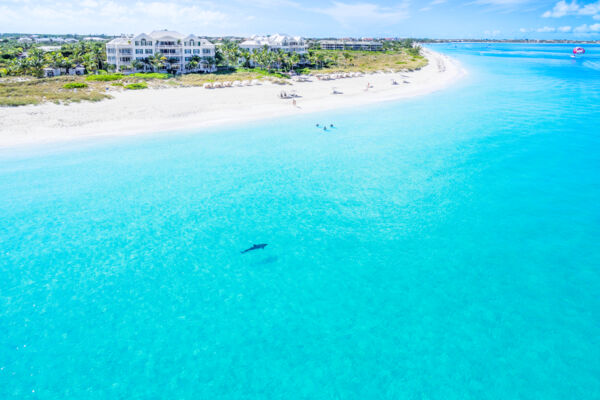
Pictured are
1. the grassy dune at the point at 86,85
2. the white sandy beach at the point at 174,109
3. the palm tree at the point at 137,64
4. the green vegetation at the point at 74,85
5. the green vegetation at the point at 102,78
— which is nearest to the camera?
the white sandy beach at the point at 174,109

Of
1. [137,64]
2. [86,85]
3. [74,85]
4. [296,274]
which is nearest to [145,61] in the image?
[137,64]

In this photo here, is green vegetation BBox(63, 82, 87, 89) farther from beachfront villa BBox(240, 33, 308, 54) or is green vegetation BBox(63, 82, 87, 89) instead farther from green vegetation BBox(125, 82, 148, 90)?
beachfront villa BBox(240, 33, 308, 54)

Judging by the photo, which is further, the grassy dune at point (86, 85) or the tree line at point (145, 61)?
the tree line at point (145, 61)

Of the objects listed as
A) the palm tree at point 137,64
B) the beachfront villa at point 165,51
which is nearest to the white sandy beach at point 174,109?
the palm tree at point 137,64

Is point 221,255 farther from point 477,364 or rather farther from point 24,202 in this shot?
point 24,202

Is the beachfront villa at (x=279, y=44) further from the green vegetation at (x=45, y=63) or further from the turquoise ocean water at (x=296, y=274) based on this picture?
the turquoise ocean water at (x=296, y=274)

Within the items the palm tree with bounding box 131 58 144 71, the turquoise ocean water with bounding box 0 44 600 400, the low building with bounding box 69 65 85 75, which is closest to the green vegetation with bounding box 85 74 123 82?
the low building with bounding box 69 65 85 75

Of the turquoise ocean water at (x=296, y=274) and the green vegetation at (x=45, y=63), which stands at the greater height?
the green vegetation at (x=45, y=63)

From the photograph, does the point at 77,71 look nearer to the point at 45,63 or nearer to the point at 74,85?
the point at 45,63
